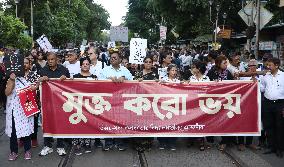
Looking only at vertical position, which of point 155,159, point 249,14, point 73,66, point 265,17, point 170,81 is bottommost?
point 155,159

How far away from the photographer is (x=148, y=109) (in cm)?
881

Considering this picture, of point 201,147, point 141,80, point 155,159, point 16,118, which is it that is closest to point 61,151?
point 16,118

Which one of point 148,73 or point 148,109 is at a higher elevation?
point 148,73

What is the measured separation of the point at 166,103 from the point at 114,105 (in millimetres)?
994

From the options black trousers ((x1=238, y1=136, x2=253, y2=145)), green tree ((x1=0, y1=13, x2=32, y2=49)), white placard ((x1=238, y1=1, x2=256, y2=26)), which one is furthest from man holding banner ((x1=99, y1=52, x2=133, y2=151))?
green tree ((x1=0, y1=13, x2=32, y2=49))

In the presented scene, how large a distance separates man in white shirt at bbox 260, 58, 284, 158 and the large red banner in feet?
0.64

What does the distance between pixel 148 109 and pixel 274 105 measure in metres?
2.36

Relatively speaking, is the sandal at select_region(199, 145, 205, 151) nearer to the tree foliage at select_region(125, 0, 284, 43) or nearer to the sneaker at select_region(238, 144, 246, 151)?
the sneaker at select_region(238, 144, 246, 151)

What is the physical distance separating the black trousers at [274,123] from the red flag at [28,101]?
14.1ft

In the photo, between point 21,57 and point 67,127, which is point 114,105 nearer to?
point 67,127

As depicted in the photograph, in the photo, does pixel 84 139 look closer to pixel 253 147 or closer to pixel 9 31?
pixel 253 147

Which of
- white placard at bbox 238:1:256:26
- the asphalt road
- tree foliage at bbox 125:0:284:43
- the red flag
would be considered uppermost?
tree foliage at bbox 125:0:284:43

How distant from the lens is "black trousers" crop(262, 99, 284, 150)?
8.60 metres

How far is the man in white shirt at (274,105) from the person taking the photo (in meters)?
8.55
